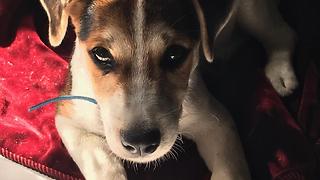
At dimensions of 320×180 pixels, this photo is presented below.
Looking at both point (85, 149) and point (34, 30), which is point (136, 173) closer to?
point (85, 149)

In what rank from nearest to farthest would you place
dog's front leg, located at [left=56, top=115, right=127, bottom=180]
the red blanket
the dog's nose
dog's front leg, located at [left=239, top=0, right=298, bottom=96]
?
the dog's nose < dog's front leg, located at [left=56, top=115, right=127, bottom=180] < the red blanket < dog's front leg, located at [left=239, top=0, right=298, bottom=96]

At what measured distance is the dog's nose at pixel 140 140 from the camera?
1719mm

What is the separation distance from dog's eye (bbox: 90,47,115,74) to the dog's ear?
27 centimetres

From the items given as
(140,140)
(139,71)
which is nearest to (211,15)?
(139,71)

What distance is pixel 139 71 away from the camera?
1.75 meters

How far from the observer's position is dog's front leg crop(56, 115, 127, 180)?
2.01 m

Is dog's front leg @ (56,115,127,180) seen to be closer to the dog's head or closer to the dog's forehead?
the dog's head

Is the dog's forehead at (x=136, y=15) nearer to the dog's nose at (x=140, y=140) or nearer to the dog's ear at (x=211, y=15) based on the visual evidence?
the dog's ear at (x=211, y=15)

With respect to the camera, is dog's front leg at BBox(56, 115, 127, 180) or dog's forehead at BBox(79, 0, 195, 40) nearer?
dog's forehead at BBox(79, 0, 195, 40)

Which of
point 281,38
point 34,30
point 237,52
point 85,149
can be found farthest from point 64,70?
point 281,38

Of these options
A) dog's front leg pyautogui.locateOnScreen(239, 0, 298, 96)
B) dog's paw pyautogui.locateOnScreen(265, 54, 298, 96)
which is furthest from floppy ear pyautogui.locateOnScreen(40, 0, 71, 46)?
dog's paw pyautogui.locateOnScreen(265, 54, 298, 96)

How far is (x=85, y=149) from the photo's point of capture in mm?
2074

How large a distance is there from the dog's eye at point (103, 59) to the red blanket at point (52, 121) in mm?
461

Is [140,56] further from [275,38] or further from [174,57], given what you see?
[275,38]
